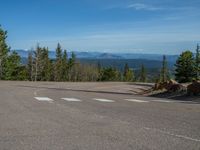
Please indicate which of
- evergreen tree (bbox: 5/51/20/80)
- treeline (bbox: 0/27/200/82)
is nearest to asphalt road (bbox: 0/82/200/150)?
treeline (bbox: 0/27/200/82)

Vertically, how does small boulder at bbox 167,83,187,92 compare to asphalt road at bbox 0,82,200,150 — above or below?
below

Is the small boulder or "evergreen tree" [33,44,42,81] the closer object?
the small boulder

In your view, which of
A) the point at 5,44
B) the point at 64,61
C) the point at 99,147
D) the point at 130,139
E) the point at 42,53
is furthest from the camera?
the point at 64,61

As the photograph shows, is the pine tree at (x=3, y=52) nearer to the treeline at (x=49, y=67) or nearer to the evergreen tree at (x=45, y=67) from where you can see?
the treeline at (x=49, y=67)

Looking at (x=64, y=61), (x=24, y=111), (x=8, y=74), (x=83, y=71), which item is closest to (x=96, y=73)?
(x=83, y=71)

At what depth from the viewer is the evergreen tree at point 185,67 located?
9212 cm

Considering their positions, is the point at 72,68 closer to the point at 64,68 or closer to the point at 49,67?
the point at 64,68

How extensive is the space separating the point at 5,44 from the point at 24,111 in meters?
68.4

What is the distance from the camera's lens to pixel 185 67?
9319 cm

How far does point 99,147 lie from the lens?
7953mm

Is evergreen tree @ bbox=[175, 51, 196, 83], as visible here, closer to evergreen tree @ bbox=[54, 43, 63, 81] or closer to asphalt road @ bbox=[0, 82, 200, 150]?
evergreen tree @ bbox=[54, 43, 63, 81]

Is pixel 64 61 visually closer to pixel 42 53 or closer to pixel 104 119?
pixel 42 53

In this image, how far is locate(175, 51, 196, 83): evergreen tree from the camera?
302ft

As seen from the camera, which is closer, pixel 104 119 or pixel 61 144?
pixel 61 144
